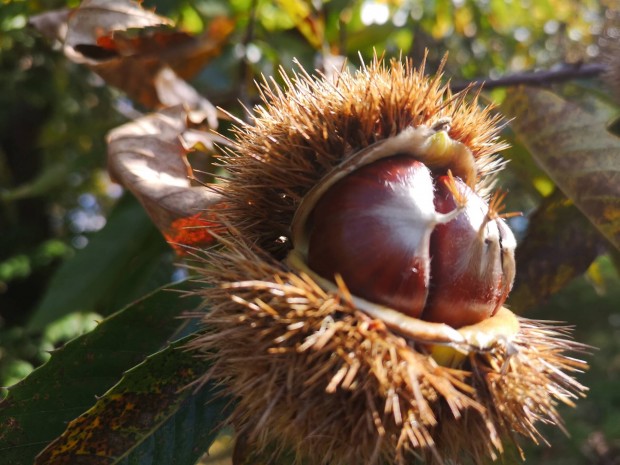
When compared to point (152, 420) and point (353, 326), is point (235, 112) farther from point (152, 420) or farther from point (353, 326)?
point (353, 326)

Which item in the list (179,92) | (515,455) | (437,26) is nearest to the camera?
(515,455)

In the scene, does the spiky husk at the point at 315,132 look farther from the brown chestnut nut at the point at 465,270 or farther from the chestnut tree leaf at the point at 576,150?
the chestnut tree leaf at the point at 576,150

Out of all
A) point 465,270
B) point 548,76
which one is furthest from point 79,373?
point 548,76

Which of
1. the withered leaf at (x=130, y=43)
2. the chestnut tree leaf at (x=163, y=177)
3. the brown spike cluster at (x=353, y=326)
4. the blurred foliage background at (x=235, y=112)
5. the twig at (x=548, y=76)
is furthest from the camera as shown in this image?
the blurred foliage background at (x=235, y=112)

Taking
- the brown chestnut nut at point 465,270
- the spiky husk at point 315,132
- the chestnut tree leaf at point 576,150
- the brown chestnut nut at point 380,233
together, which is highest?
the spiky husk at point 315,132

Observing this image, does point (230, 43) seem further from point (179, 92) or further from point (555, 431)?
point (555, 431)

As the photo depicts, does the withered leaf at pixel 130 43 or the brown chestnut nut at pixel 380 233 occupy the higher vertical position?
the withered leaf at pixel 130 43

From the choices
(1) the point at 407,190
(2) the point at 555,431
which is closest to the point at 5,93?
(1) the point at 407,190

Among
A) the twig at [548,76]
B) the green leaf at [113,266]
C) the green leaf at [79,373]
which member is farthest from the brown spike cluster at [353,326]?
the green leaf at [113,266]
